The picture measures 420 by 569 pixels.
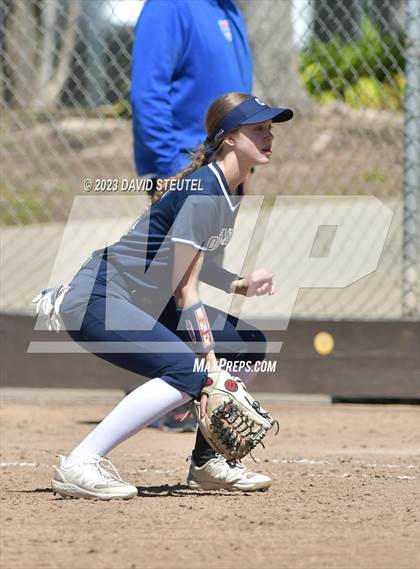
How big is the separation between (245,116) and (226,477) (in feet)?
5.10

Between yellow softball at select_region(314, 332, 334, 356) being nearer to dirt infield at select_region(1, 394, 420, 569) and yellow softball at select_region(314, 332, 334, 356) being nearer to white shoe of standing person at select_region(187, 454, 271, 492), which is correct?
dirt infield at select_region(1, 394, 420, 569)

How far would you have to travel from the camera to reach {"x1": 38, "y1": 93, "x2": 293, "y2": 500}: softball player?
183 inches

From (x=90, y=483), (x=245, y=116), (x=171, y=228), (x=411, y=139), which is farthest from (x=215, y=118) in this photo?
(x=411, y=139)

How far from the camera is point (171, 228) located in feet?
15.9

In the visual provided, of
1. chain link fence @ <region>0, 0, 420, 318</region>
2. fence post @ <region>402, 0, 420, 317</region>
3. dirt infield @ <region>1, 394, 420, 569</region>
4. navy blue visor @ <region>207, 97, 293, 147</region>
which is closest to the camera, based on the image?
dirt infield @ <region>1, 394, 420, 569</region>

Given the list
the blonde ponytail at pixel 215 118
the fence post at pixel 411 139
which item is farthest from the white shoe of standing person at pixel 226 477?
the fence post at pixel 411 139

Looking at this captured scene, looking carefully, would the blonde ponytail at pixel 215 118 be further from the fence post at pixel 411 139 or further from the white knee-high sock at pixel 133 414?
the fence post at pixel 411 139

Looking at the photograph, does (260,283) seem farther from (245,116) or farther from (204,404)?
(245,116)

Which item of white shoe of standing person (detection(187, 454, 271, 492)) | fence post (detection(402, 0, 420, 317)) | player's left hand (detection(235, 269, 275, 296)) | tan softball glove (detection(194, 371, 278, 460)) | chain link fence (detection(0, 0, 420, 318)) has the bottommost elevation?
chain link fence (detection(0, 0, 420, 318))

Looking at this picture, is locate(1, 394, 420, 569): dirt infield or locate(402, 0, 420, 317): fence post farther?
locate(402, 0, 420, 317): fence post

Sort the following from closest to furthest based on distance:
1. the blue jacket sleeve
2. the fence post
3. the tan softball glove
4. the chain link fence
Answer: the tan softball glove → the blue jacket sleeve → the fence post → the chain link fence

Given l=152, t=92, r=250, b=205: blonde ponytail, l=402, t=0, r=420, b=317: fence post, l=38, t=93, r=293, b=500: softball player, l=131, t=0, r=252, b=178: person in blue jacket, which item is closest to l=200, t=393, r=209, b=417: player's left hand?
l=38, t=93, r=293, b=500: softball player

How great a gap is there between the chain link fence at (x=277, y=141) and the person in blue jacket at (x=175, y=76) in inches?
74.4

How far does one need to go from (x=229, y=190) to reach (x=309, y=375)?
2717mm
